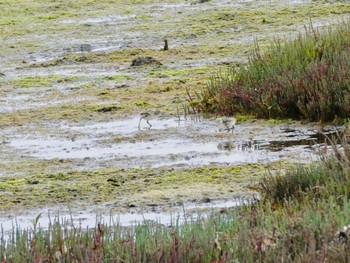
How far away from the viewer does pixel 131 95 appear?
1284cm

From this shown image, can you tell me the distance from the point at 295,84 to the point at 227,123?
30.9 inches

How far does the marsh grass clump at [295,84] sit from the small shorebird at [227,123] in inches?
9.2

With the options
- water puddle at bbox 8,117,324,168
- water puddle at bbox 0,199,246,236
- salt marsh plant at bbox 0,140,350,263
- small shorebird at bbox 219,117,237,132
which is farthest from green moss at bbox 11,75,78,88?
salt marsh plant at bbox 0,140,350,263

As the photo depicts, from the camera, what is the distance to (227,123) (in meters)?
10.7

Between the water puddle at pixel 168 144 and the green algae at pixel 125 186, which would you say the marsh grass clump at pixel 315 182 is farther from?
the water puddle at pixel 168 144

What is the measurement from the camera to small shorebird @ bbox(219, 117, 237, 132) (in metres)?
10.5

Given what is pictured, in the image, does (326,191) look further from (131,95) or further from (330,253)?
(131,95)

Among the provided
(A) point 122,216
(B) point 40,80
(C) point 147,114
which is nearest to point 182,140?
(C) point 147,114

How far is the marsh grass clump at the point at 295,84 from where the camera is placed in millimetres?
10094

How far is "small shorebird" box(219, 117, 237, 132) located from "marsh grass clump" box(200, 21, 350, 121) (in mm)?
234

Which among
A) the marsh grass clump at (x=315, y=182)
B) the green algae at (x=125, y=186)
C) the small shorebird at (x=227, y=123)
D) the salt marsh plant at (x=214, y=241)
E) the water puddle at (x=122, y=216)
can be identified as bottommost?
the small shorebird at (x=227, y=123)

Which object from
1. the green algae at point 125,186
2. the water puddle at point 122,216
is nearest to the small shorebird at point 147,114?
the green algae at point 125,186

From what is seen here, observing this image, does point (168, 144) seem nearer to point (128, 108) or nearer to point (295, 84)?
point (295, 84)

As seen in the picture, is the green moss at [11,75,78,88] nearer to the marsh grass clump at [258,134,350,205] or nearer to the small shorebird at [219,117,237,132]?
the small shorebird at [219,117,237,132]
